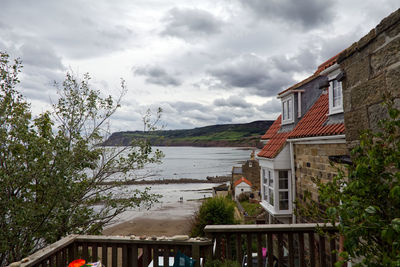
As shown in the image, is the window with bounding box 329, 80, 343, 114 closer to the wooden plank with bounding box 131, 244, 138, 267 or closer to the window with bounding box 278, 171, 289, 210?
the window with bounding box 278, 171, 289, 210

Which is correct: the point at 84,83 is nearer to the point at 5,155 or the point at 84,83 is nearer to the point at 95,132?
the point at 95,132

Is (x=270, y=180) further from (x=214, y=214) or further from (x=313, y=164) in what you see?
(x=214, y=214)

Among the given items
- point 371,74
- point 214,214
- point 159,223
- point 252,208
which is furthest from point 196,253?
point 159,223

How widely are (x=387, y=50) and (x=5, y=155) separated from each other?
5.75 metres

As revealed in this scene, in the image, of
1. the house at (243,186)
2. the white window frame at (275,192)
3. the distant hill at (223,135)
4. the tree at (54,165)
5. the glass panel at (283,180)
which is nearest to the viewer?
the tree at (54,165)

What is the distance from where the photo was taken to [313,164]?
26.8ft

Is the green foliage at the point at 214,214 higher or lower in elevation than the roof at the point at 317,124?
lower

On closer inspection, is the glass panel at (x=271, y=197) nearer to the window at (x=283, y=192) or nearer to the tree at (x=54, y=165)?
the window at (x=283, y=192)

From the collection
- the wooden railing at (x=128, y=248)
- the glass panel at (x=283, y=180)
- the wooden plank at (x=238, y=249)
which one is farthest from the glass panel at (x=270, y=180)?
the wooden railing at (x=128, y=248)

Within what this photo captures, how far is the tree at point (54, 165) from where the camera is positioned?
421 centimetres

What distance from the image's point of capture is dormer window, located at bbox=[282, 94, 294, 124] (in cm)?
1095

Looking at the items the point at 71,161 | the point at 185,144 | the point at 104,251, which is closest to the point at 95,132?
the point at 71,161

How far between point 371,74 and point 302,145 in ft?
22.3

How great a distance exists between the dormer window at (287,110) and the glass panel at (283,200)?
299 centimetres
